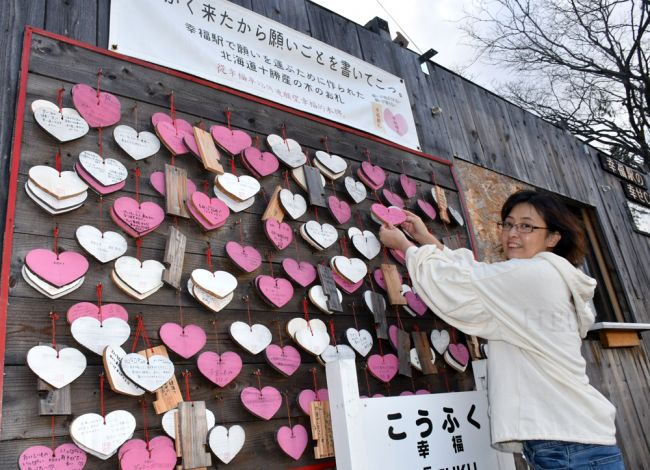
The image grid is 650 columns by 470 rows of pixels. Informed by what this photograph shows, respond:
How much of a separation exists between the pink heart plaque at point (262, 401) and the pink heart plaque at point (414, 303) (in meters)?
0.78

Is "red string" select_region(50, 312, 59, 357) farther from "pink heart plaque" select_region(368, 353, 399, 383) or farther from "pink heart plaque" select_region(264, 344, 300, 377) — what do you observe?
"pink heart plaque" select_region(368, 353, 399, 383)

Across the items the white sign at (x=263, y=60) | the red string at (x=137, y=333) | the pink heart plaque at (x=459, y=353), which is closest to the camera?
the red string at (x=137, y=333)

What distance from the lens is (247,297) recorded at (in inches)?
68.8

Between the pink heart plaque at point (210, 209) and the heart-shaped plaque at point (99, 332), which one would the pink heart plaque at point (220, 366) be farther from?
the pink heart plaque at point (210, 209)

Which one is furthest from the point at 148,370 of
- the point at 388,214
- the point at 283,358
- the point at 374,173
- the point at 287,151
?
the point at 374,173

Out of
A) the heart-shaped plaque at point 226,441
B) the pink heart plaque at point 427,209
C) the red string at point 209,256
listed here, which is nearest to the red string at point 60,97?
the red string at point 209,256

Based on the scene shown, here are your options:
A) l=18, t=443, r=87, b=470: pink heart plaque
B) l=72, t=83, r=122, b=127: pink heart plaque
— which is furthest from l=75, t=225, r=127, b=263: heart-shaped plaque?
l=18, t=443, r=87, b=470: pink heart plaque

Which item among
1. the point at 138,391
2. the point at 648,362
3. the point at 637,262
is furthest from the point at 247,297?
the point at 637,262

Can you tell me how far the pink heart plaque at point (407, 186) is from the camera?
8.25ft

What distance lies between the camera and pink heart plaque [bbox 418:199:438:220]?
2.53 metres

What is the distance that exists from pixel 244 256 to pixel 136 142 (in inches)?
20.2

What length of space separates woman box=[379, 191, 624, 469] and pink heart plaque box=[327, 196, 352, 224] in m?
0.57

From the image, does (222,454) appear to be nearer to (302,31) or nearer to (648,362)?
(302,31)

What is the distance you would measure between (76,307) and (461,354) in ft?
5.23
